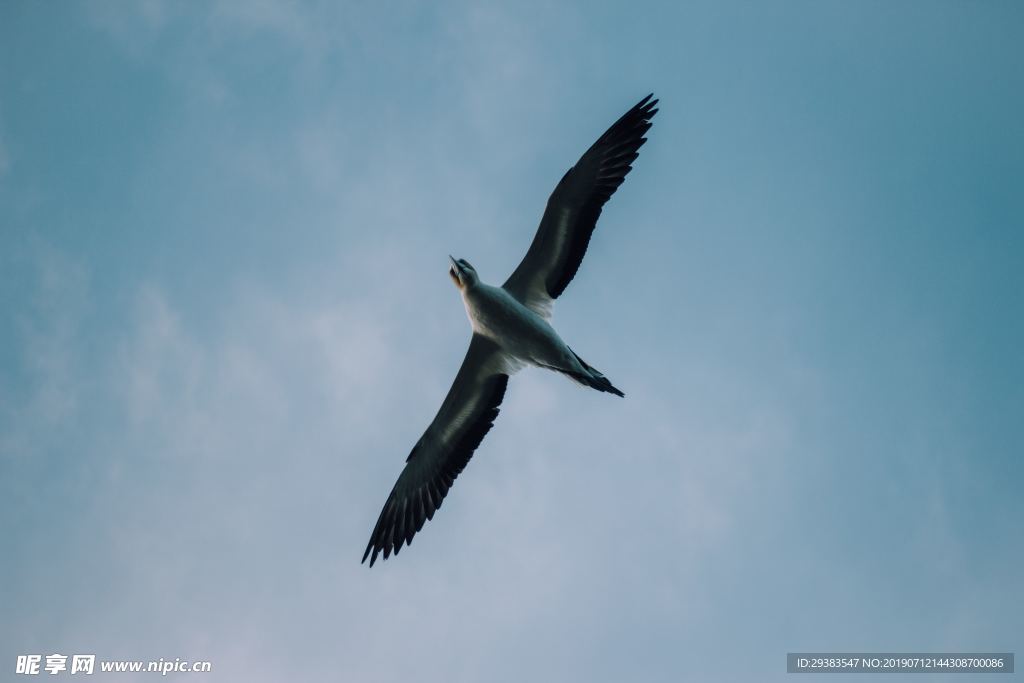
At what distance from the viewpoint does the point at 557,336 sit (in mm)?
14805

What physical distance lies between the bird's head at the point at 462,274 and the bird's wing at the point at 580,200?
82 cm

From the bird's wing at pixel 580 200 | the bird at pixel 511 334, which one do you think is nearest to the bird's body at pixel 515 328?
the bird at pixel 511 334

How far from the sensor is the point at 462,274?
15.6 m

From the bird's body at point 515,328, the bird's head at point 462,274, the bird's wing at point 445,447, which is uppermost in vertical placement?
the bird's head at point 462,274

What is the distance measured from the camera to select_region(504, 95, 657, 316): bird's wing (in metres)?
15.0

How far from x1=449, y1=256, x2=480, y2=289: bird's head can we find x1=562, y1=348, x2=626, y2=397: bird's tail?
2.35m

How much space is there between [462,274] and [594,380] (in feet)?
10.7

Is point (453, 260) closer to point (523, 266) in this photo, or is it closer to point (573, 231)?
point (523, 266)

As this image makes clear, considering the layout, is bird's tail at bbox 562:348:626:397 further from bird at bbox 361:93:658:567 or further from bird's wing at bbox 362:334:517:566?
bird's wing at bbox 362:334:517:566

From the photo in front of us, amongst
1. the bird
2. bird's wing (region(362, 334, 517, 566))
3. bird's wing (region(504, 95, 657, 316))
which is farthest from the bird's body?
bird's wing (region(504, 95, 657, 316))

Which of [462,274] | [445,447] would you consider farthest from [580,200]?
[445,447]

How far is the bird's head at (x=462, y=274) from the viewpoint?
1554 centimetres

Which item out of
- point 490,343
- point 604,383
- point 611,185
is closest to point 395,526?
point 490,343

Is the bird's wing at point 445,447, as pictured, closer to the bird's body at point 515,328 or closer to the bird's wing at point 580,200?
the bird's body at point 515,328
